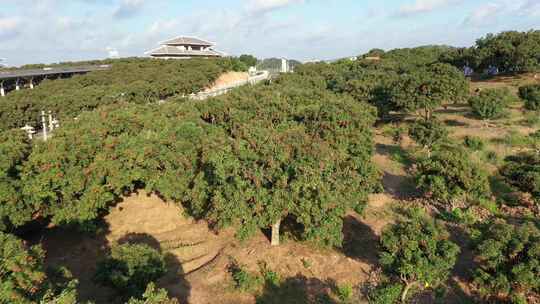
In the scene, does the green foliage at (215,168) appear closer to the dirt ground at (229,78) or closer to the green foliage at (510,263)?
the green foliage at (510,263)

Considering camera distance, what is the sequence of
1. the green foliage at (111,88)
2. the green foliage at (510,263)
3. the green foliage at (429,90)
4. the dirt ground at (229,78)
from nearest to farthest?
the green foliage at (510,263) → the green foliage at (111,88) → the green foliage at (429,90) → the dirt ground at (229,78)

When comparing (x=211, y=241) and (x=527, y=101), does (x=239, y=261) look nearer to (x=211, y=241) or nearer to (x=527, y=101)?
(x=211, y=241)

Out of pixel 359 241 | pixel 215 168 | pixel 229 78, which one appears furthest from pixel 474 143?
pixel 229 78

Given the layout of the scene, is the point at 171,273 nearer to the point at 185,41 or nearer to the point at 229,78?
the point at 229,78

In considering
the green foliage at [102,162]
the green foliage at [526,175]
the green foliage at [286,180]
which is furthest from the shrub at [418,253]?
the green foliage at [102,162]

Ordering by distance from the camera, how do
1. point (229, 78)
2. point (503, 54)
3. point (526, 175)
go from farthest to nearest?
point (229, 78), point (503, 54), point (526, 175)

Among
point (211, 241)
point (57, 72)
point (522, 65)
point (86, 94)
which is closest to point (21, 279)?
point (211, 241)
